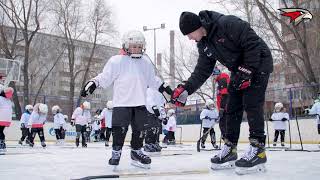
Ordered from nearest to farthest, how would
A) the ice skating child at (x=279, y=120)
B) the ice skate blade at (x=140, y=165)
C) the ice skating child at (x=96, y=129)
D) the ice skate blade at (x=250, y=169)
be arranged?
the ice skate blade at (x=250, y=169), the ice skate blade at (x=140, y=165), the ice skating child at (x=279, y=120), the ice skating child at (x=96, y=129)

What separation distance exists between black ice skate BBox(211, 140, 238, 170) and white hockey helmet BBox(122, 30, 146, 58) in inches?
57.3

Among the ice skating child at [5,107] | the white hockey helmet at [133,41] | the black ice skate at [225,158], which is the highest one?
the white hockey helmet at [133,41]

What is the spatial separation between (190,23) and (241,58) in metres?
0.59

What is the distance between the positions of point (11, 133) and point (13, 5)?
1043cm

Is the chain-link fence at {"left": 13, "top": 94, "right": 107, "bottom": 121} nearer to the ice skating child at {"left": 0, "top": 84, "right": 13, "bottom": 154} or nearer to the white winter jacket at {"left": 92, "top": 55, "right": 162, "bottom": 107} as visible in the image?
the ice skating child at {"left": 0, "top": 84, "right": 13, "bottom": 154}

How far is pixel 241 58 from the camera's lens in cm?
393

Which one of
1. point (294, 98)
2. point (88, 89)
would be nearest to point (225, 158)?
point (88, 89)

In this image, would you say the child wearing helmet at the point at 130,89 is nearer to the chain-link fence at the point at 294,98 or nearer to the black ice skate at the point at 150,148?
the black ice skate at the point at 150,148

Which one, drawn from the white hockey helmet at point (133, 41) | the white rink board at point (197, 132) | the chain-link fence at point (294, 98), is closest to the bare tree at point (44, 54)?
the white rink board at point (197, 132)

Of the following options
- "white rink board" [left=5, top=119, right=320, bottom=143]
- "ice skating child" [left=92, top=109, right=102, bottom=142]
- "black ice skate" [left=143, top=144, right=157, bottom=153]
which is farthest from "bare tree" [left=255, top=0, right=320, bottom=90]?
"black ice skate" [left=143, top=144, right=157, bottom=153]

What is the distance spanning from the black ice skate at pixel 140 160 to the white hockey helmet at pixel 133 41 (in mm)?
1110

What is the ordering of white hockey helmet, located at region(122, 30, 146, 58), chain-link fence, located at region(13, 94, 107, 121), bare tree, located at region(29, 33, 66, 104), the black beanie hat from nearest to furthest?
the black beanie hat
white hockey helmet, located at region(122, 30, 146, 58)
chain-link fence, located at region(13, 94, 107, 121)
bare tree, located at region(29, 33, 66, 104)

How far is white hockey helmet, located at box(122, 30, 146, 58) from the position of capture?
4.74m

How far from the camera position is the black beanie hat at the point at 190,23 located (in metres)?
3.87
